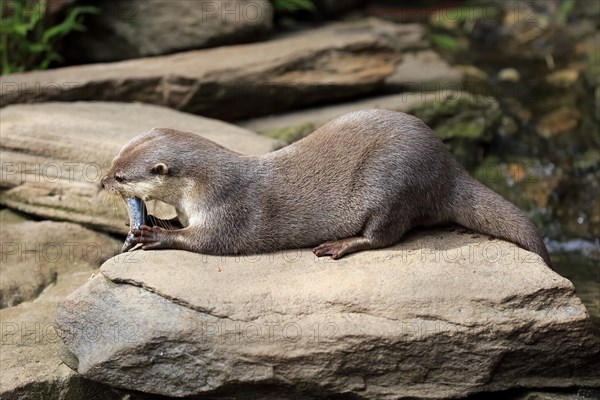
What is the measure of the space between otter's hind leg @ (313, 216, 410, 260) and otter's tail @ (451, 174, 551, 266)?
32 centimetres

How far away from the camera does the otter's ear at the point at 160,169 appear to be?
4223mm

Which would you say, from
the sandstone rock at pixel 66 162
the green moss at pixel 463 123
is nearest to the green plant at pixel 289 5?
the green moss at pixel 463 123

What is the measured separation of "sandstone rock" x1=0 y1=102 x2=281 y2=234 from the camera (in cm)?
529

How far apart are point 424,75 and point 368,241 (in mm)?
4278

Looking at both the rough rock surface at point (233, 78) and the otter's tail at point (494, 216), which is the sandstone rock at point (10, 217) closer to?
the rough rock surface at point (233, 78)

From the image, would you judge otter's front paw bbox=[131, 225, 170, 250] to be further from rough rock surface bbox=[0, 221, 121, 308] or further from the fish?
rough rock surface bbox=[0, 221, 121, 308]

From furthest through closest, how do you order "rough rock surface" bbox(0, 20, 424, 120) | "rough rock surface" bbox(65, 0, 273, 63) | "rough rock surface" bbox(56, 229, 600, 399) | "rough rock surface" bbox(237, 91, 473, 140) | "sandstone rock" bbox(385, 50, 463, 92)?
1. "sandstone rock" bbox(385, 50, 463, 92)
2. "rough rock surface" bbox(65, 0, 273, 63)
3. "rough rock surface" bbox(237, 91, 473, 140)
4. "rough rock surface" bbox(0, 20, 424, 120)
5. "rough rock surface" bbox(56, 229, 600, 399)

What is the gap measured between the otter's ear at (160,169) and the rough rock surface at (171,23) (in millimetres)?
3616

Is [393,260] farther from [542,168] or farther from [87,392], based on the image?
[542,168]

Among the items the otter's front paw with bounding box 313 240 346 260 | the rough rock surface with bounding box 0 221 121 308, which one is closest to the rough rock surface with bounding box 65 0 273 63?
the rough rock surface with bounding box 0 221 121 308

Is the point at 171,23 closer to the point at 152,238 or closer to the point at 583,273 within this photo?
the point at 152,238

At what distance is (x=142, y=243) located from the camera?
4234 millimetres

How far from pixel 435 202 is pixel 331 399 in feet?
3.62

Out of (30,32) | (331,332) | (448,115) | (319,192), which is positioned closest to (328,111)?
(448,115)
